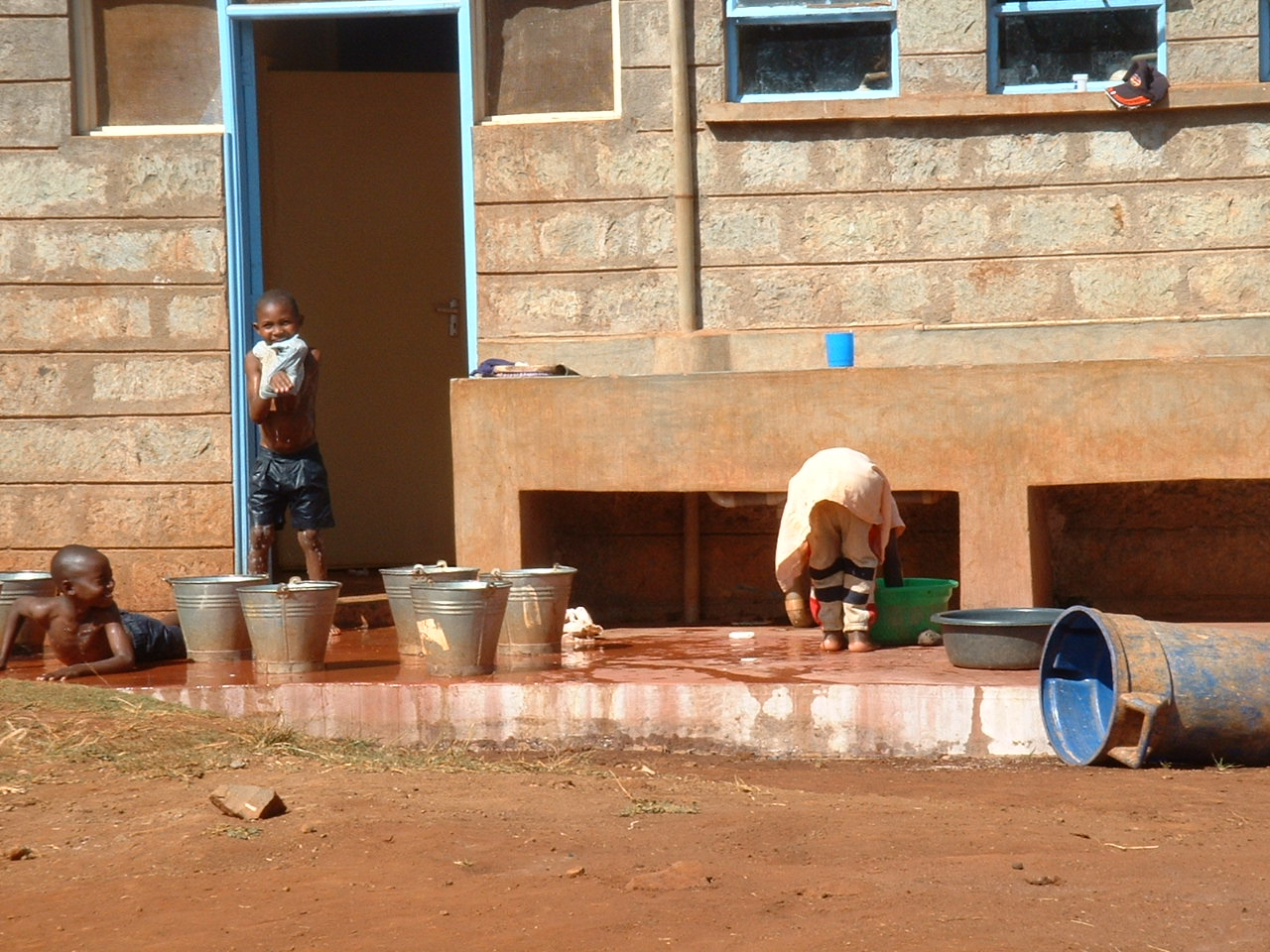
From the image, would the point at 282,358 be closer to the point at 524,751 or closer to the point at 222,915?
the point at 524,751

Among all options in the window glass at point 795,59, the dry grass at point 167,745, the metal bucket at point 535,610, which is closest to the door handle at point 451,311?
the window glass at point 795,59

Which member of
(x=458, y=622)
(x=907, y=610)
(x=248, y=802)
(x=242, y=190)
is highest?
(x=242, y=190)

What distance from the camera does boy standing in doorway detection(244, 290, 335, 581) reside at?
300 inches

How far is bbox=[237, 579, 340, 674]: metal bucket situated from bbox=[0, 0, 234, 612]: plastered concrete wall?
7.23 ft

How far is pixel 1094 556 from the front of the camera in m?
8.10

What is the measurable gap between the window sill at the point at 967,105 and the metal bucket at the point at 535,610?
276 centimetres

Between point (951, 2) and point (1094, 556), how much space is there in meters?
2.81

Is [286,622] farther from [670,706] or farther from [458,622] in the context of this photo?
[670,706]

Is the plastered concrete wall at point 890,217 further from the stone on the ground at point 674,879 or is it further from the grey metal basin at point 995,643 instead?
the stone on the ground at point 674,879

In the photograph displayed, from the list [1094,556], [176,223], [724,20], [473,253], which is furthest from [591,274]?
[1094,556]

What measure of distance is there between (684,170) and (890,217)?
3.43 feet

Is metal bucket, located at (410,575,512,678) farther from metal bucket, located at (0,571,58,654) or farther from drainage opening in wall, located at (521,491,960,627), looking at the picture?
drainage opening in wall, located at (521,491,960,627)

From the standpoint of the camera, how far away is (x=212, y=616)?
6.59 metres

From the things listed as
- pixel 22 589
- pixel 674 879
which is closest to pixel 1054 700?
pixel 674 879
